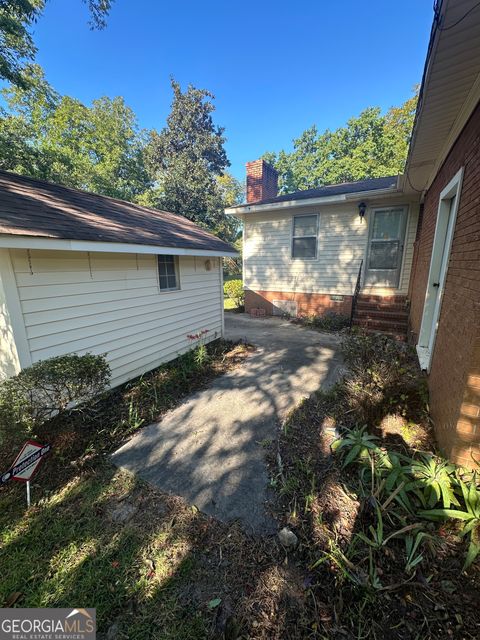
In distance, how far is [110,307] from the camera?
4090mm

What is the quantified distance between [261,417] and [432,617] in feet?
7.35

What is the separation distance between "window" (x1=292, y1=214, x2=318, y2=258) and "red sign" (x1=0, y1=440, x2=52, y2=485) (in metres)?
8.39

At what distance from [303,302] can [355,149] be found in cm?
2141

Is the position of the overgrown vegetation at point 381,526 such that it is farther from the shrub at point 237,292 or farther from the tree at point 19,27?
the tree at point 19,27

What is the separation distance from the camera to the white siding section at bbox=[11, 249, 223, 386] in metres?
3.13

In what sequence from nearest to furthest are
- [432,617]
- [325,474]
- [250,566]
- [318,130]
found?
[432,617] → [250,566] → [325,474] → [318,130]

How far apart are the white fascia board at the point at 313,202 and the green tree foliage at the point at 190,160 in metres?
9.09

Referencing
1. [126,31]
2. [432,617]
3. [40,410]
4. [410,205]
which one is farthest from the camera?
[126,31]

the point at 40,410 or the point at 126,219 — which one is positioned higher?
the point at 126,219

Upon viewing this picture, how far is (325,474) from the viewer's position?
7.90ft

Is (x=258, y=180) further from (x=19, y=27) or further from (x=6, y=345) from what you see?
(x=6, y=345)

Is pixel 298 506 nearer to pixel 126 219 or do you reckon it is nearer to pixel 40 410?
pixel 40 410

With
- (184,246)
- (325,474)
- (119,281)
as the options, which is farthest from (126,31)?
(325,474)

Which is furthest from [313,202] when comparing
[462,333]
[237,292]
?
[462,333]
